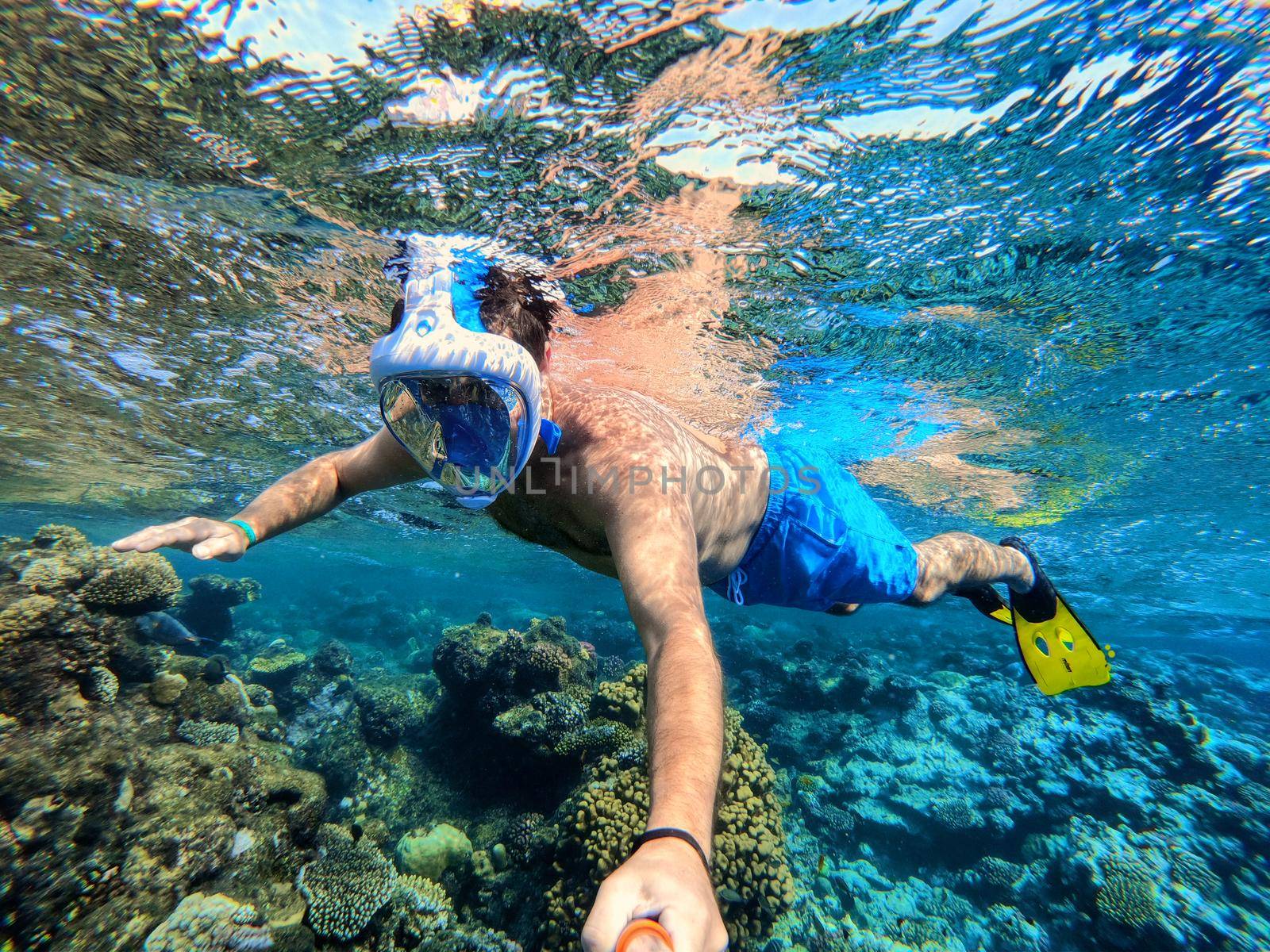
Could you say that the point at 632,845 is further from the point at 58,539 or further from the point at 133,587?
the point at 58,539

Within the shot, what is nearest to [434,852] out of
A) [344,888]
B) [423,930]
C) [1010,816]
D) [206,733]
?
[423,930]

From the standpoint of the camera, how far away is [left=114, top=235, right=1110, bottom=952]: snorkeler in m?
1.51

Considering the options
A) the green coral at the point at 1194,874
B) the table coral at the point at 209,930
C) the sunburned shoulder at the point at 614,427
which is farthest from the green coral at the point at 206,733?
the green coral at the point at 1194,874

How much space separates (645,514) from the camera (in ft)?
7.93

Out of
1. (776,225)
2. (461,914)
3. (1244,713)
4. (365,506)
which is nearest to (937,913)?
(461,914)

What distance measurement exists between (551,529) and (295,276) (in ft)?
20.6

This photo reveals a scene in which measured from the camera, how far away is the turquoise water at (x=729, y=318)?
405 centimetres

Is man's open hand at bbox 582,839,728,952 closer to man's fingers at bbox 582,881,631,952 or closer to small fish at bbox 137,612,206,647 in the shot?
man's fingers at bbox 582,881,631,952

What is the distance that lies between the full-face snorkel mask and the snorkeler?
0.01m

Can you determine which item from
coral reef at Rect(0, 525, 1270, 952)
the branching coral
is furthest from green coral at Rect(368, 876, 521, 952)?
the branching coral

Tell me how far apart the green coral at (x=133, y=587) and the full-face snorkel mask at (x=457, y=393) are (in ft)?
20.4

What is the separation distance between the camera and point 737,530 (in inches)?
160

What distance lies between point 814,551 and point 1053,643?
421 centimetres

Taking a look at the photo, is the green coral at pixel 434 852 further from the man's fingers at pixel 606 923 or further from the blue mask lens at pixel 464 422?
the man's fingers at pixel 606 923
